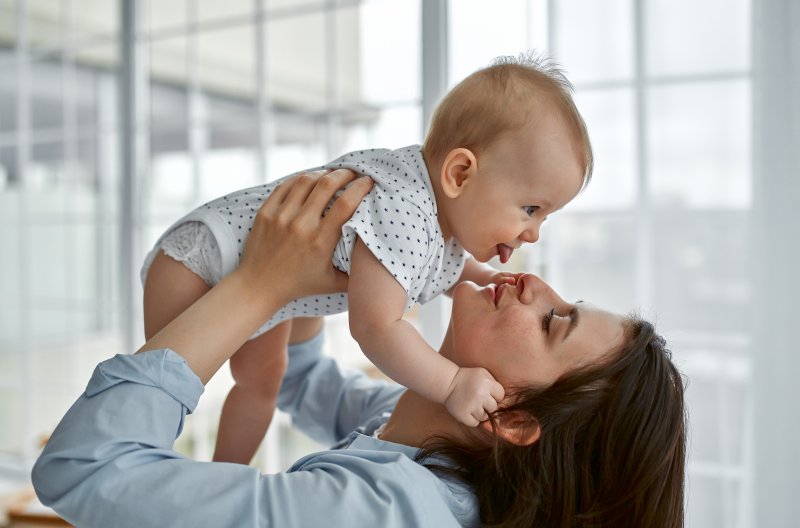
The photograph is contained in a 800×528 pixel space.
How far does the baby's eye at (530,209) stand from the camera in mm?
1133

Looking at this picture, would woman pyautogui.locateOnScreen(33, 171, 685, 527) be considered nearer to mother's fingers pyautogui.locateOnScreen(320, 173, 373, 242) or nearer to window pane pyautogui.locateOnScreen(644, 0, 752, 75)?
mother's fingers pyautogui.locateOnScreen(320, 173, 373, 242)

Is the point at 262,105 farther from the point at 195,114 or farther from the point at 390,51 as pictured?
the point at 390,51

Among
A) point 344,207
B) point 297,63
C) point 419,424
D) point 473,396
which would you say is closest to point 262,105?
point 297,63

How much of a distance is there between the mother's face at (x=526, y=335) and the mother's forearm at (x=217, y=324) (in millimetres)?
317

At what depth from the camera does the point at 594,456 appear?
1.07 meters

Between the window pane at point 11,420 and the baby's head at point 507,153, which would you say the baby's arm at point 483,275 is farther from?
the window pane at point 11,420

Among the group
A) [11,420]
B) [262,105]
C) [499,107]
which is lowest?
[11,420]

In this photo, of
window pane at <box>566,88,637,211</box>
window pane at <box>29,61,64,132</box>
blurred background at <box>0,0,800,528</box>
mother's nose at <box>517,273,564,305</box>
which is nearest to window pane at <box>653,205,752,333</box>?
blurred background at <box>0,0,800,528</box>

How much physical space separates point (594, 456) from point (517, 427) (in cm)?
14

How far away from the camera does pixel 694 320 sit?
1.77m

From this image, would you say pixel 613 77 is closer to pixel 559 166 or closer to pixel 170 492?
pixel 559 166

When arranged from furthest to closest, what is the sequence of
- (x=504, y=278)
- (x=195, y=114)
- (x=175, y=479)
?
(x=195, y=114) < (x=504, y=278) < (x=175, y=479)

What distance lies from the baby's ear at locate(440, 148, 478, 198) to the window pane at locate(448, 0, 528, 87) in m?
0.98

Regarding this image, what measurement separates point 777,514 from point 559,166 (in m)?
1.21
